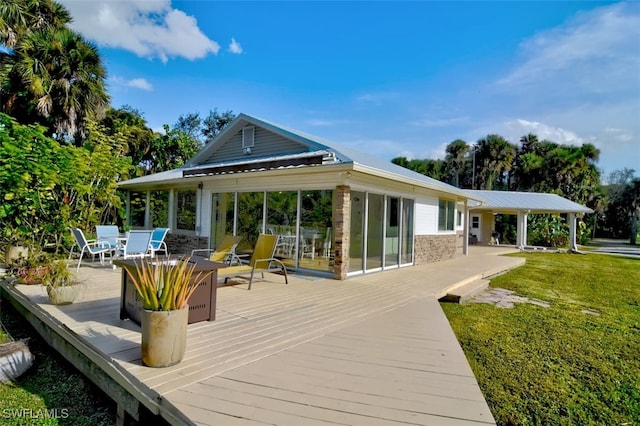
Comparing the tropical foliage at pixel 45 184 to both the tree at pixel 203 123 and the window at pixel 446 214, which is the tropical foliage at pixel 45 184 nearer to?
the window at pixel 446 214

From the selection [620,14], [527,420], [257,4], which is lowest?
[527,420]

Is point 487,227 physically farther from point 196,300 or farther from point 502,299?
point 196,300

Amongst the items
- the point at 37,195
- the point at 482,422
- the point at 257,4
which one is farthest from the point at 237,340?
the point at 257,4

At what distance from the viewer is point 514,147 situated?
1380 inches

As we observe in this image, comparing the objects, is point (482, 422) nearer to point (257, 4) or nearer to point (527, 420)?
point (527, 420)

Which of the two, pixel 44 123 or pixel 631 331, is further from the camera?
pixel 44 123

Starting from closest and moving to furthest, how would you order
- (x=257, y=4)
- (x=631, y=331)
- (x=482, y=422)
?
(x=482, y=422) → (x=631, y=331) → (x=257, y=4)

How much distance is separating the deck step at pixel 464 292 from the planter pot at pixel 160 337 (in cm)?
628

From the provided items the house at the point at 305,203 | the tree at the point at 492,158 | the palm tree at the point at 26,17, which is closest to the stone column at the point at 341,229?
the house at the point at 305,203

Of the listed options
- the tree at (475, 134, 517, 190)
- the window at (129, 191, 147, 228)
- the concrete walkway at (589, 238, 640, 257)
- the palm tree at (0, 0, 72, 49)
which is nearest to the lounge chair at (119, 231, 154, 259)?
the window at (129, 191, 147, 228)

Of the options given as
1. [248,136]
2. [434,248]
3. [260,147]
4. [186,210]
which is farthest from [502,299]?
[186,210]

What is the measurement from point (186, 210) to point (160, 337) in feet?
33.2

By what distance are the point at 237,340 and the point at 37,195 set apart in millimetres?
8322

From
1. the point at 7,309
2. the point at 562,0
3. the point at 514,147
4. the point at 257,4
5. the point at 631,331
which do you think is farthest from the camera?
the point at 514,147
